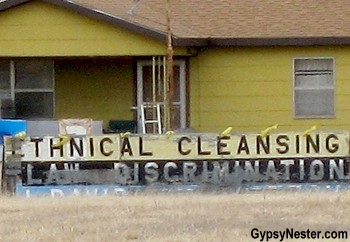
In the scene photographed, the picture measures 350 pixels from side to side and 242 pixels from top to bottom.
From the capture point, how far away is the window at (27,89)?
22438mm

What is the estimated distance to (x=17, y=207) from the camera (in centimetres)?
1348

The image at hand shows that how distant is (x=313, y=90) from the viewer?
2230 centimetres

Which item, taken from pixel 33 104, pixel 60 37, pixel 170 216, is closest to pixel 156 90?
pixel 60 37

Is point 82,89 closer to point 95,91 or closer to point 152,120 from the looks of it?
point 95,91

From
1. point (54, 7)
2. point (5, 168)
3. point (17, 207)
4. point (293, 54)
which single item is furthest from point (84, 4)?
point (17, 207)

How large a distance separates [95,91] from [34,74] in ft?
4.29

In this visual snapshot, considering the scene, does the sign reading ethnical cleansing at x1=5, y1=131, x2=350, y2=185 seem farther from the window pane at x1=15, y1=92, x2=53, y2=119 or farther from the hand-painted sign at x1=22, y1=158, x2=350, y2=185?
the window pane at x1=15, y1=92, x2=53, y2=119

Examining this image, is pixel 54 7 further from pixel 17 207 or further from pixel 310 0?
pixel 17 207

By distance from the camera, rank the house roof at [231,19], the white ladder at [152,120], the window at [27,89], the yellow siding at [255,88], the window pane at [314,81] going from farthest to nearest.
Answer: the window at [27,89] → the window pane at [314,81] → the yellow siding at [255,88] → the white ladder at [152,120] → the house roof at [231,19]

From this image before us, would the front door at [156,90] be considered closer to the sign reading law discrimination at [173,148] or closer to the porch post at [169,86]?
the porch post at [169,86]

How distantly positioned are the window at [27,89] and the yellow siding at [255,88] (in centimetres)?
302

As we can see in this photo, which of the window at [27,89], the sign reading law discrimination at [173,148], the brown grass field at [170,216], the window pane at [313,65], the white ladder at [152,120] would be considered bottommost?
the brown grass field at [170,216]

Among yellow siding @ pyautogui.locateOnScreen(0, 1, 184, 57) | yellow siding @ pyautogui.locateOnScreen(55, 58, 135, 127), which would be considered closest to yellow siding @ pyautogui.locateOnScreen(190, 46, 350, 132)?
yellow siding @ pyautogui.locateOnScreen(55, 58, 135, 127)

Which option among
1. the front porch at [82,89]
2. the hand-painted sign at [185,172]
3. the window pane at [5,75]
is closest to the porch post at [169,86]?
the front porch at [82,89]
